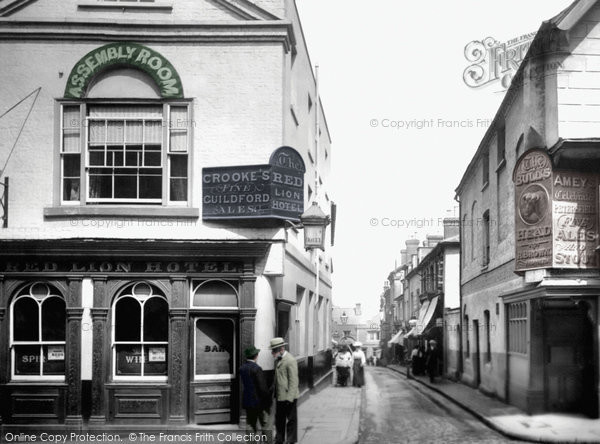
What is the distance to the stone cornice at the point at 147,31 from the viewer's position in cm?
1459

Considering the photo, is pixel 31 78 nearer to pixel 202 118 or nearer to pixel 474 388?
pixel 202 118

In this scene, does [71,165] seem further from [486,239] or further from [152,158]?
[486,239]

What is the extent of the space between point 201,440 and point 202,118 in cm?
594

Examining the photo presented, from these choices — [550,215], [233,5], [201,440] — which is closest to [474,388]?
[550,215]

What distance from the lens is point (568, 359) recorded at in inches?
690

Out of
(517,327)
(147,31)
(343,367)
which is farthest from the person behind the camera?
(343,367)

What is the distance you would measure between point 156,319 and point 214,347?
122cm

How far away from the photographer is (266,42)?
14719 mm

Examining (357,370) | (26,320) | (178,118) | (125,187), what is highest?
(178,118)

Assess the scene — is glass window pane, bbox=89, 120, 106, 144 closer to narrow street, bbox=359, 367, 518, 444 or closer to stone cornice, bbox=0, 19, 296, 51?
stone cornice, bbox=0, 19, 296, 51

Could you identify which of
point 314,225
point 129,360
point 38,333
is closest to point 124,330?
point 129,360

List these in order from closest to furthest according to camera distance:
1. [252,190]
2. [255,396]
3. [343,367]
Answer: [255,396] → [252,190] → [343,367]

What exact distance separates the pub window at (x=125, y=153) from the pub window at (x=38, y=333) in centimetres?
188

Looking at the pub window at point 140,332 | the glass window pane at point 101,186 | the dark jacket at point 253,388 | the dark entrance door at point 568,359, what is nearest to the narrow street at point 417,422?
the dark entrance door at point 568,359
